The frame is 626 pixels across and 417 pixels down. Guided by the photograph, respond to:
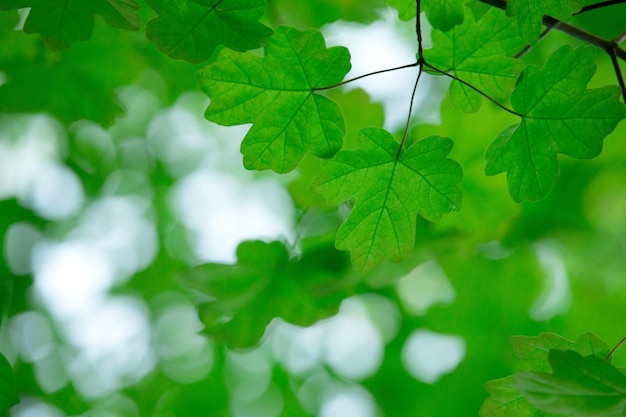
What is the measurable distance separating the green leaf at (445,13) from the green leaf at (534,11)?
0.38 feet

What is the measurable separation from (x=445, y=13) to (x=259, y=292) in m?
1.13

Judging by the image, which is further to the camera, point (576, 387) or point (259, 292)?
point (259, 292)

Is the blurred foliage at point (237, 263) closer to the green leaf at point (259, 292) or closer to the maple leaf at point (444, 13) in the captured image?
the green leaf at point (259, 292)

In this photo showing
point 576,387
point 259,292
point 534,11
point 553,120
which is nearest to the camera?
point 576,387

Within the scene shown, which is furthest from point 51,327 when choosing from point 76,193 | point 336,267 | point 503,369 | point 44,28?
point 44,28

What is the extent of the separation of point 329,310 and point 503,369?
124 inches

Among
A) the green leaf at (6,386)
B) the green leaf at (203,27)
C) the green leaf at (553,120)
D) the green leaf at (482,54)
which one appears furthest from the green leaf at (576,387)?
the green leaf at (6,386)

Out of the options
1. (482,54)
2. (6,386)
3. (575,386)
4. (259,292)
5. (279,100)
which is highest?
(482,54)

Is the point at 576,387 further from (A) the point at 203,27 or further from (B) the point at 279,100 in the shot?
(A) the point at 203,27

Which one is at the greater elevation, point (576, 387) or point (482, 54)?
point (482, 54)

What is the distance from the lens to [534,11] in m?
1.20

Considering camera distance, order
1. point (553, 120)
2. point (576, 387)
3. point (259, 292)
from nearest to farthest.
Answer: point (576, 387) < point (553, 120) < point (259, 292)

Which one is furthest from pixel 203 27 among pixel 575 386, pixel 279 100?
pixel 575 386

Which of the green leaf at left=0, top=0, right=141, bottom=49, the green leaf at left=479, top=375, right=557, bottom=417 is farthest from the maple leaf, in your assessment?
the green leaf at left=479, top=375, right=557, bottom=417
